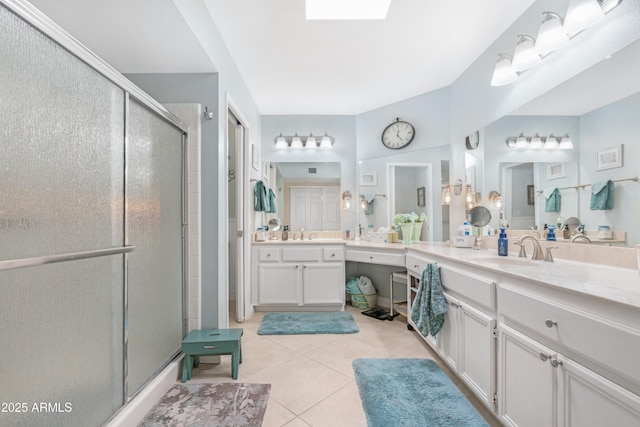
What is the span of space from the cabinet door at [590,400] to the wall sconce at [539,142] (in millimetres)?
1295

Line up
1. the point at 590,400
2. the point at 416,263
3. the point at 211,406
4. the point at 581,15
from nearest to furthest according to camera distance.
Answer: the point at 590,400 < the point at 581,15 < the point at 211,406 < the point at 416,263

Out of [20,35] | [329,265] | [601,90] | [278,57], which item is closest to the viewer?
[20,35]

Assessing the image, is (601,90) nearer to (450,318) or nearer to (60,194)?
(450,318)

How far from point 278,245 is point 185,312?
4.19 feet

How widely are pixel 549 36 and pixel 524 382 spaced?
5.87ft

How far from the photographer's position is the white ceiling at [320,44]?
1512 millimetres

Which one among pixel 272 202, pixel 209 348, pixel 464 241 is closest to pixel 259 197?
pixel 272 202

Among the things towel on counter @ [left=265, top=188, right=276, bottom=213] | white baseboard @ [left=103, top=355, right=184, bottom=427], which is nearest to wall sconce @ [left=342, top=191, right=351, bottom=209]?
towel on counter @ [left=265, top=188, right=276, bottom=213]

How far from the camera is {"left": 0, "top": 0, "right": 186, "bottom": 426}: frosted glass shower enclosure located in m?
0.89

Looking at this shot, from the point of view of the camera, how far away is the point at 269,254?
315 cm

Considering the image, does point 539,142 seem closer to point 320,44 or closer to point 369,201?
point 320,44

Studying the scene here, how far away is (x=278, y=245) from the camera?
10.3ft

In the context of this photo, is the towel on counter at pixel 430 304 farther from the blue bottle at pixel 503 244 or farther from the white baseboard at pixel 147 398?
the white baseboard at pixel 147 398

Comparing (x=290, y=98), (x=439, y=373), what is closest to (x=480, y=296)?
(x=439, y=373)
